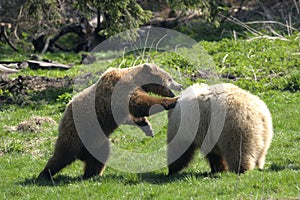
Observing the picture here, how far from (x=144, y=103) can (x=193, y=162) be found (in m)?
1.24

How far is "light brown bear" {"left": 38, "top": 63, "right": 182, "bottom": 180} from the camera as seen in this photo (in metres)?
9.58

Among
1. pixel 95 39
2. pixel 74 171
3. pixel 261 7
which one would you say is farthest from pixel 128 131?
pixel 261 7

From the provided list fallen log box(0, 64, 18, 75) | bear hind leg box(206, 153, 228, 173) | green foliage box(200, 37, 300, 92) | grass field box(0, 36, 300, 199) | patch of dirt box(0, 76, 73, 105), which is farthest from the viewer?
fallen log box(0, 64, 18, 75)

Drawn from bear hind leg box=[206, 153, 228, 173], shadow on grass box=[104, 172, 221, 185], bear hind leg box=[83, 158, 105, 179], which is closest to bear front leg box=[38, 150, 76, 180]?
bear hind leg box=[83, 158, 105, 179]

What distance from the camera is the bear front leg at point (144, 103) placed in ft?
31.2

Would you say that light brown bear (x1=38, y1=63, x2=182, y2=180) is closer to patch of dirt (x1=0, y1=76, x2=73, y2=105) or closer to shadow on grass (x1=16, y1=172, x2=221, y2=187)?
shadow on grass (x1=16, y1=172, x2=221, y2=187)

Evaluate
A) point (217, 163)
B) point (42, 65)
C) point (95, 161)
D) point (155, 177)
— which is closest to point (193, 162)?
point (217, 163)

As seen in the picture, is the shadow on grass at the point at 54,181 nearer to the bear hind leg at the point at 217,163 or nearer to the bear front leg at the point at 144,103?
the bear front leg at the point at 144,103

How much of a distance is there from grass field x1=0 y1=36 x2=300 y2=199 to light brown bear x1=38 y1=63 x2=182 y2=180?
33 centimetres

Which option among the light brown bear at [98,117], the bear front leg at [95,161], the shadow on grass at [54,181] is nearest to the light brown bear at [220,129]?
the light brown bear at [98,117]

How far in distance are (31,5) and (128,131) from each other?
7.05 metres

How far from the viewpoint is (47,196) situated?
27.9 ft

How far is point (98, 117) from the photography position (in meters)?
9.70

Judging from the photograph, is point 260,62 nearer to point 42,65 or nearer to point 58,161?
point 42,65
